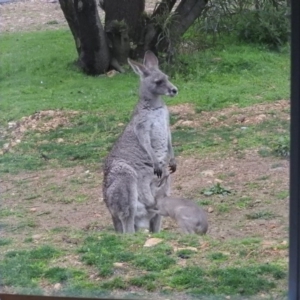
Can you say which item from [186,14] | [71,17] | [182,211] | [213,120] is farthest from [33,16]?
[182,211]

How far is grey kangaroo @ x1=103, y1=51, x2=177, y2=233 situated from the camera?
10.4ft

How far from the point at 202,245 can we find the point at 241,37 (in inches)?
30.7

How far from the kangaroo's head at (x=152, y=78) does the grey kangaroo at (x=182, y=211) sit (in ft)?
1.14

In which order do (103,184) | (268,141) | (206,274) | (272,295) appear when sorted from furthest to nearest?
(103,184) → (268,141) → (206,274) → (272,295)

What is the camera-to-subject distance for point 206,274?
258 cm

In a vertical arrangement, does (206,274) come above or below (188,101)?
below

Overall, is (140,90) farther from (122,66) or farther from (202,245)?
(202,245)

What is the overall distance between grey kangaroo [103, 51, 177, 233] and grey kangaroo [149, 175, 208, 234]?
0.07 ft

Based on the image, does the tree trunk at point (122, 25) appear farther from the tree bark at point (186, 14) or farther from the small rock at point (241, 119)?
the small rock at point (241, 119)

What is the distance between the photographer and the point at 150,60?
303 centimetres

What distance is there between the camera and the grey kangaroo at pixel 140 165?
3.18m

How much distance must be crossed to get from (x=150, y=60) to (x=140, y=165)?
1.56 feet

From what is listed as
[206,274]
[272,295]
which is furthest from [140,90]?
[272,295]

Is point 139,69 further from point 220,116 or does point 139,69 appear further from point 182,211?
point 182,211
